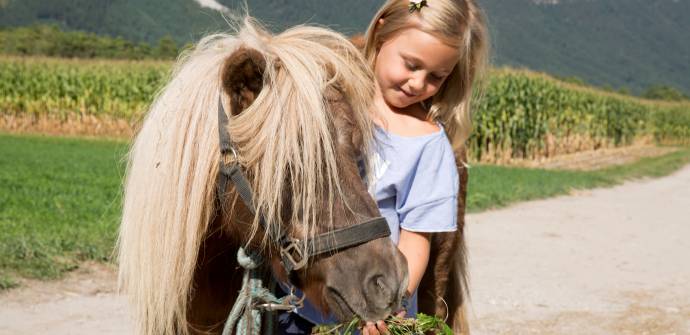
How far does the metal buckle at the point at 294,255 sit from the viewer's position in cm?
201

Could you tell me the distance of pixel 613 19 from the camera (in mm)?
107250

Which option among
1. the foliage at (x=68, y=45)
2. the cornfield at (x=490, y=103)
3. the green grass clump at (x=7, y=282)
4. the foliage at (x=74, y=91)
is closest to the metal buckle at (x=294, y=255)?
the green grass clump at (x=7, y=282)

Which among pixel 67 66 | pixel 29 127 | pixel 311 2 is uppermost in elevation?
pixel 311 2

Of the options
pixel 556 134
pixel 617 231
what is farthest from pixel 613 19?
pixel 617 231

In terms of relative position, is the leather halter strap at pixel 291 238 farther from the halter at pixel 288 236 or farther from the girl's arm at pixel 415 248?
the girl's arm at pixel 415 248

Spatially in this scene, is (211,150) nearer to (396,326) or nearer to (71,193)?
(396,326)

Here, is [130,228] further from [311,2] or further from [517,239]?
[311,2]

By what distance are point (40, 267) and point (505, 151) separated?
1760 centimetres

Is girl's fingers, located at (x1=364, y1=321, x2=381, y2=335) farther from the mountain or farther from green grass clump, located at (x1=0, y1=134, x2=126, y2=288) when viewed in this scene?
the mountain

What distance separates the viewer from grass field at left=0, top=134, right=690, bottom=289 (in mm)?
6138

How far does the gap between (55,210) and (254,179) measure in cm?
726

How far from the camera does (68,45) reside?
4762 centimetres

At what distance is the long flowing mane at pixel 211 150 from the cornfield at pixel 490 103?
1951cm

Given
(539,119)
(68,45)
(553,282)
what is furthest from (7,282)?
(68,45)
